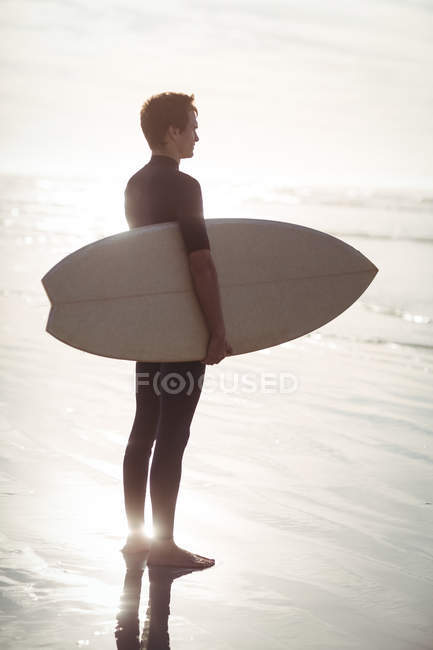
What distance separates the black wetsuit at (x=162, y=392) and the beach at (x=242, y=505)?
0.24 metres

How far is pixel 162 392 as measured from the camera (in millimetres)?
2949

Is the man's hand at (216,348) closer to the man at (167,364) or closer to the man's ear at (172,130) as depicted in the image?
the man at (167,364)

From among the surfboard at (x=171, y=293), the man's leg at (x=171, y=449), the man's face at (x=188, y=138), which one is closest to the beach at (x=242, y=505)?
the man's leg at (x=171, y=449)

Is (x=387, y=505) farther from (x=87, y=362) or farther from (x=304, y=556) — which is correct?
(x=87, y=362)

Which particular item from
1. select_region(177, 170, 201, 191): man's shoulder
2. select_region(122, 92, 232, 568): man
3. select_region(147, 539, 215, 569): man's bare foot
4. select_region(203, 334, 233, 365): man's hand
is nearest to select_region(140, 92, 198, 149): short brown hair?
select_region(122, 92, 232, 568): man

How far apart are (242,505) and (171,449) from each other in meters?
0.78

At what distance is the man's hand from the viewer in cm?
291

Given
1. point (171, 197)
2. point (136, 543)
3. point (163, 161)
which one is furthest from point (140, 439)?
point (163, 161)

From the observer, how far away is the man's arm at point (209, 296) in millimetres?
2846

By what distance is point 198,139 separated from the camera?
2982mm

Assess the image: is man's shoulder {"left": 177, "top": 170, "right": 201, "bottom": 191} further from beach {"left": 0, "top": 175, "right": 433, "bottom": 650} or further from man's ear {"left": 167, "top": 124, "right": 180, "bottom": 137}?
beach {"left": 0, "top": 175, "right": 433, "bottom": 650}

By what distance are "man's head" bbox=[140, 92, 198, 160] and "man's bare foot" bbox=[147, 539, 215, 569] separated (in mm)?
1373

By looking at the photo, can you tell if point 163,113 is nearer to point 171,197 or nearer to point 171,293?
point 171,197

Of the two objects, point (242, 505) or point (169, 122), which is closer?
point (169, 122)
